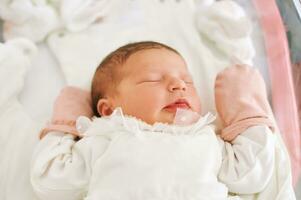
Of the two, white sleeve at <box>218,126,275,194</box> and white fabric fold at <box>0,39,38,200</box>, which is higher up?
white fabric fold at <box>0,39,38,200</box>

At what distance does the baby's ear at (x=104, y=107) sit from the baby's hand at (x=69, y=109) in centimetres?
5

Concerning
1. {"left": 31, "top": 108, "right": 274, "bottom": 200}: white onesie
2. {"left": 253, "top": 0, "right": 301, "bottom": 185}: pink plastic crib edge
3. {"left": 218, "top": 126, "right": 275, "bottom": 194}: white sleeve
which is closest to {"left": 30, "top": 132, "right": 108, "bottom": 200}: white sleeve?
{"left": 31, "top": 108, "right": 274, "bottom": 200}: white onesie

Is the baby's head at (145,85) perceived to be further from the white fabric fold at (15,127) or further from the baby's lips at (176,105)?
the white fabric fold at (15,127)

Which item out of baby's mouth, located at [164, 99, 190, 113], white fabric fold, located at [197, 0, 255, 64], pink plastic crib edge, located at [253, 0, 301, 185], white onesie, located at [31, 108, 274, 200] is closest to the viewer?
white onesie, located at [31, 108, 274, 200]

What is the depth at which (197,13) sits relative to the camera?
1.55 metres

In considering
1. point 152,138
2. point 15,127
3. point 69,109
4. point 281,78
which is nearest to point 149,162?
point 152,138

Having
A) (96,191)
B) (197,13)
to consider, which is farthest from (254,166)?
(197,13)

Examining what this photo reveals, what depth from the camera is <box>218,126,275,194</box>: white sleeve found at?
3.63 feet

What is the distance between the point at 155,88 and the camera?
3.87 feet

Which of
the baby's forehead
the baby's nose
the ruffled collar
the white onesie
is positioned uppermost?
the baby's forehead

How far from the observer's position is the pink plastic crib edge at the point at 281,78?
4.25 ft

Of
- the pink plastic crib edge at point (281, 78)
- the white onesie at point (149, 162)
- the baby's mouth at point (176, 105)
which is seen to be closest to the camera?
the white onesie at point (149, 162)

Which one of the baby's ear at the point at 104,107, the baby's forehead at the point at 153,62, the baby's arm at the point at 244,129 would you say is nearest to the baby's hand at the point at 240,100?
the baby's arm at the point at 244,129

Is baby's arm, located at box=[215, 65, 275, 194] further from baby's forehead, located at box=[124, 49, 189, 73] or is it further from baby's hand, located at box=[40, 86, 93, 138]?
baby's hand, located at box=[40, 86, 93, 138]
